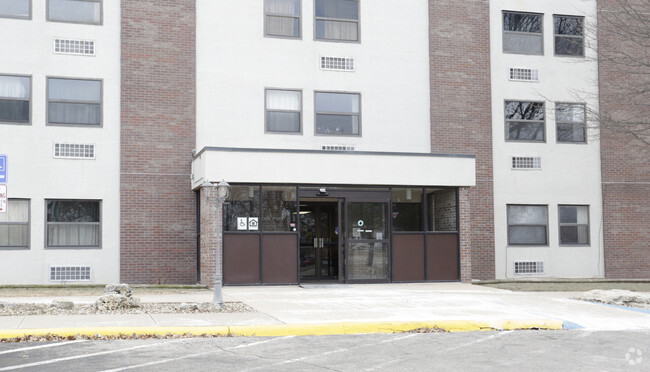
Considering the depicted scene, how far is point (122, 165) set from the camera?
2036cm

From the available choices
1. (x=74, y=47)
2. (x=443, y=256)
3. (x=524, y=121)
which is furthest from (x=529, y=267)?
(x=74, y=47)

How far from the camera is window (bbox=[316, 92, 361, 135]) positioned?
21.8 metres

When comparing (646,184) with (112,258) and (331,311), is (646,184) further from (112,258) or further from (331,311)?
(112,258)

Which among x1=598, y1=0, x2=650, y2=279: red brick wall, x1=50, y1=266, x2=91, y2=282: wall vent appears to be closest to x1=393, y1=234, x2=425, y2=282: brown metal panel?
x1=598, y1=0, x2=650, y2=279: red brick wall

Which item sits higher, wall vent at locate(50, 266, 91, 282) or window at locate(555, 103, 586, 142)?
window at locate(555, 103, 586, 142)

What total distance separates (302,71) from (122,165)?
5.80 meters

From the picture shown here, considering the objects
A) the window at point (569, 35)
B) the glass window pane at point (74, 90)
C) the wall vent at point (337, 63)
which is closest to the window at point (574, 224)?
the window at point (569, 35)

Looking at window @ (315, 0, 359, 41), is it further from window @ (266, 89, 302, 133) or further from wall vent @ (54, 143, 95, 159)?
wall vent @ (54, 143, 95, 159)

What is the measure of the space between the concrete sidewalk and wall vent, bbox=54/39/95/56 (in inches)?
300

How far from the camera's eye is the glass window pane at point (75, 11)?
20.3 metres

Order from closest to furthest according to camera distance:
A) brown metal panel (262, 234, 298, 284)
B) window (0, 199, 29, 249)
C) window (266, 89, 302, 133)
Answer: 1. brown metal panel (262, 234, 298, 284)
2. window (0, 199, 29, 249)
3. window (266, 89, 302, 133)

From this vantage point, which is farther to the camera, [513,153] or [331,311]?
[513,153]

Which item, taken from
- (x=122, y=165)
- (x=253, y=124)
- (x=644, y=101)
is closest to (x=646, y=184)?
(x=644, y=101)

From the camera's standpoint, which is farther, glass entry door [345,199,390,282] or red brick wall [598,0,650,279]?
red brick wall [598,0,650,279]
